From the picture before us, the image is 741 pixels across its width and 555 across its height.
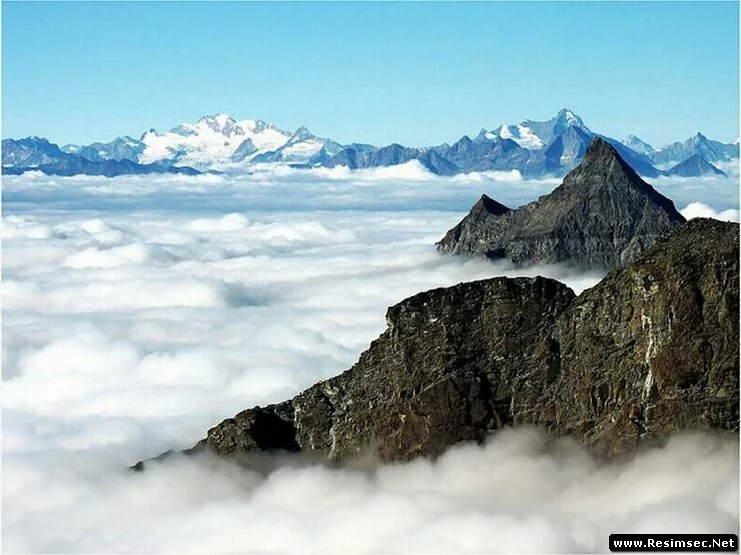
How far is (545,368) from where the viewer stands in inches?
4683

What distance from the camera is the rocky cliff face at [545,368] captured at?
107375mm

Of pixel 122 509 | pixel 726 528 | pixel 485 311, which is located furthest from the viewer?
pixel 122 509

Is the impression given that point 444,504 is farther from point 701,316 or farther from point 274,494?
point 701,316

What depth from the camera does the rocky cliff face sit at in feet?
352

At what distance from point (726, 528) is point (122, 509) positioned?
77.8 metres

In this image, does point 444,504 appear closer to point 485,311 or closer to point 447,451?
point 447,451

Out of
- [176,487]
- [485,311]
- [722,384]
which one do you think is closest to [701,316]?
[722,384]

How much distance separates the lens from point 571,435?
115m

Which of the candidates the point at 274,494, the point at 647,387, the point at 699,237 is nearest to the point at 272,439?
the point at 274,494

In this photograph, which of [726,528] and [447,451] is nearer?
[726,528]

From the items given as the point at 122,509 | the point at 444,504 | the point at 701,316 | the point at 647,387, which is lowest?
the point at 122,509

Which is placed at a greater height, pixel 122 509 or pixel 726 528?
pixel 726 528

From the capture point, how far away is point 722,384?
106312 mm

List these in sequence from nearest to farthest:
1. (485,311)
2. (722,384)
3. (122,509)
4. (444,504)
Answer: (722,384) < (444,504) < (485,311) < (122,509)
